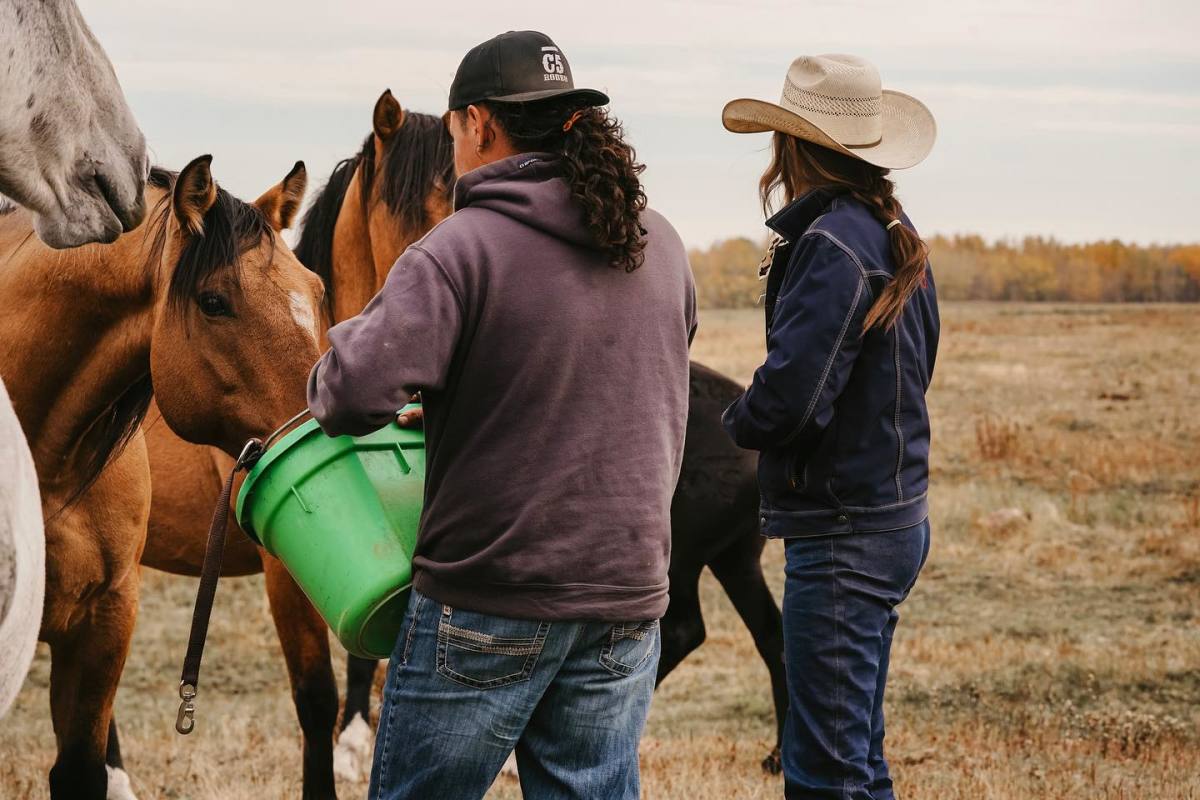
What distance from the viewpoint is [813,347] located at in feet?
9.32

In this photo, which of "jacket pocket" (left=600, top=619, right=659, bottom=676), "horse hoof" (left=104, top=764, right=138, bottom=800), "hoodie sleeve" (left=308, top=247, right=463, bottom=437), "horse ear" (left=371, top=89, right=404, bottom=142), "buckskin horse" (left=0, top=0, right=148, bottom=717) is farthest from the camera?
"horse hoof" (left=104, top=764, right=138, bottom=800)

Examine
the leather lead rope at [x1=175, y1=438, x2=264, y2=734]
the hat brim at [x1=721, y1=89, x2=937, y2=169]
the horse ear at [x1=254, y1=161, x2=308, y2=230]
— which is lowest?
the leather lead rope at [x1=175, y1=438, x2=264, y2=734]

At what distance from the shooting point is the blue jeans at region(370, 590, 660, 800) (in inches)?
89.0

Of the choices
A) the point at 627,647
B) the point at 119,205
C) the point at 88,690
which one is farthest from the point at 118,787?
the point at 119,205

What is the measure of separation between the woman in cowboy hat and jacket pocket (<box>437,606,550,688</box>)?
913mm

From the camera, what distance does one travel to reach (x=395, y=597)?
2393 millimetres

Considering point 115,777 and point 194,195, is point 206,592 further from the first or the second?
point 115,777

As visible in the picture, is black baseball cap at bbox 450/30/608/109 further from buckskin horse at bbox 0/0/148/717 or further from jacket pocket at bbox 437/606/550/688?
jacket pocket at bbox 437/606/550/688

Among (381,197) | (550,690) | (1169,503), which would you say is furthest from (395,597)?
(1169,503)

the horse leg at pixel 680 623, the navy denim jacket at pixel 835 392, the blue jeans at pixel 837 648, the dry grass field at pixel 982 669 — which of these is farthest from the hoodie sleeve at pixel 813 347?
the horse leg at pixel 680 623

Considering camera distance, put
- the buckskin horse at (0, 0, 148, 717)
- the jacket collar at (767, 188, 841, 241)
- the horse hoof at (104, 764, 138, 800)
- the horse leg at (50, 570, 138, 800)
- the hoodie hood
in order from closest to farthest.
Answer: the buckskin horse at (0, 0, 148, 717)
the hoodie hood
the jacket collar at (767, 188, 841, 241)
the horse leg at (50, 570, 138, 800)
the horse hoof at (104, 764, 138, 800)

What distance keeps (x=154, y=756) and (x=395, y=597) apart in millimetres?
3957

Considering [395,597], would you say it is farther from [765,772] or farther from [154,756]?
[154,756]

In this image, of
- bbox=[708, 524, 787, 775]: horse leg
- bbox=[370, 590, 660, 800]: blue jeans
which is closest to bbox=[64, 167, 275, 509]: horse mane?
bbox=[370, 590, 660, 800]: blue jeans
